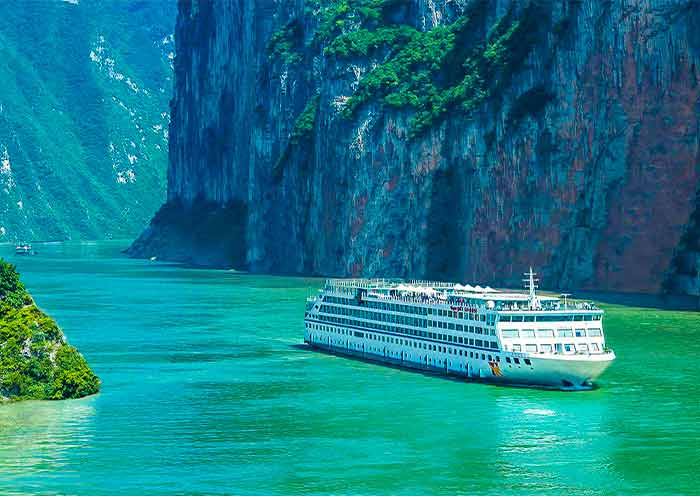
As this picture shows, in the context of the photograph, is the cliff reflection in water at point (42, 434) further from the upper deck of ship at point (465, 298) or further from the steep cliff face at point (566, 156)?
the steep cliff face at point (566, 156)

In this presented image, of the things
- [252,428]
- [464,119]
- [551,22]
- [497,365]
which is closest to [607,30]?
[551,22]

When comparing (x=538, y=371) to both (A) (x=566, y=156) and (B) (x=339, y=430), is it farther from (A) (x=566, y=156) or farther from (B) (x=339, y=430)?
(A) (x=566, y=156)

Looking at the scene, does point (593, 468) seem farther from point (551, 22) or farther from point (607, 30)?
point (551, 22)

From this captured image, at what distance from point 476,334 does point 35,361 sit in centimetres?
2821

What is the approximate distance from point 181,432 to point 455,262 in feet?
379

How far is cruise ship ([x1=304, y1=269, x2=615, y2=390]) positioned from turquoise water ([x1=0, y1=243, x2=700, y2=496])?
1696 mm

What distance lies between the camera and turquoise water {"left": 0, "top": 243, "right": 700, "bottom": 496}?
226 ft

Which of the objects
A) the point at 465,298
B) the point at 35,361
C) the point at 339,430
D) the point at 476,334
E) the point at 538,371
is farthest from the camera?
the point at 465,298

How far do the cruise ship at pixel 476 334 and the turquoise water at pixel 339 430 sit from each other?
1696 mm

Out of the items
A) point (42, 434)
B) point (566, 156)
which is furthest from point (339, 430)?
point (566, 156)

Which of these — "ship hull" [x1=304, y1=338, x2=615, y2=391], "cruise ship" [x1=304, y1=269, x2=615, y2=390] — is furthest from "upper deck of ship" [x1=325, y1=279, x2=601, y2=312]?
"ship hull" [x1=304, y1=338, x2=615, y2=391]

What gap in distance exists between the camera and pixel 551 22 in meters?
179

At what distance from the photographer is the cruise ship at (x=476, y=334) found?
93.8 m

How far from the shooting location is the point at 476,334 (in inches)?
3858
